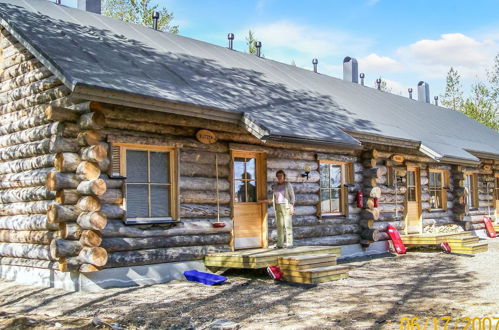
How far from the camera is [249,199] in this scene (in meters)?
11.8

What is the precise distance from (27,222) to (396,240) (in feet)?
29.8

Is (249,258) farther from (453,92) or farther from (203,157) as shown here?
(453,92)

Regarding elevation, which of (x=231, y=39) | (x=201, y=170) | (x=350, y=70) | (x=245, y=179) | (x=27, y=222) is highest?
(x=350, y=70)

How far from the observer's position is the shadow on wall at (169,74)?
371 inches

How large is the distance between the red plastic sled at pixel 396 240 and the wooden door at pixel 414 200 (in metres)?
1.69

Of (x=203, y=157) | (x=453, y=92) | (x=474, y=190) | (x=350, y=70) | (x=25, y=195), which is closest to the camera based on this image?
(x=25, y=195)

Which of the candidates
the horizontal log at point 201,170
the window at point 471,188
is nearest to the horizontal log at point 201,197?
the horizontal log at point 201,170

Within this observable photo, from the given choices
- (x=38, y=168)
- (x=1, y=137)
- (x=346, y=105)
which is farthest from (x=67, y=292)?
(x=346, y=105)

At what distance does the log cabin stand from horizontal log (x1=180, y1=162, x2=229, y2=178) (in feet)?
0.08

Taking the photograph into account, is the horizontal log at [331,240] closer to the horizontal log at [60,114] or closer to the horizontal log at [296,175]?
the horizontal log at [296,175]

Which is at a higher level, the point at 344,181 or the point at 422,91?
the point at 422,91

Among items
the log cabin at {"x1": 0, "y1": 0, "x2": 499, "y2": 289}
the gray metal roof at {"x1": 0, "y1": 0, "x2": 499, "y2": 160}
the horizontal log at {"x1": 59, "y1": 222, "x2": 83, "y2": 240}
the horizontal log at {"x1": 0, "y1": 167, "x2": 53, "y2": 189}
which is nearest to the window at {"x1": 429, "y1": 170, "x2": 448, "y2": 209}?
the gray metal roof at {"x1": 0, "y1": 0, "x2": 499, "y2": 160}

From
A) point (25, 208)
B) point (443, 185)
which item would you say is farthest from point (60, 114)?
point (443, 185)

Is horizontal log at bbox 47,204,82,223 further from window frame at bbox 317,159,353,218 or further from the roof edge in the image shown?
window frame at bbox 317,159,353,218
